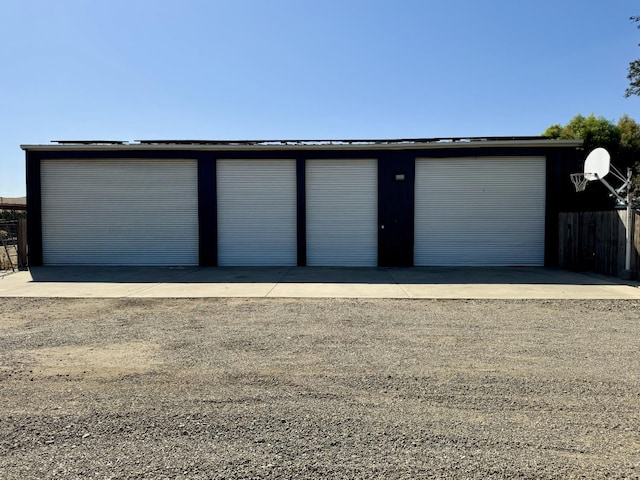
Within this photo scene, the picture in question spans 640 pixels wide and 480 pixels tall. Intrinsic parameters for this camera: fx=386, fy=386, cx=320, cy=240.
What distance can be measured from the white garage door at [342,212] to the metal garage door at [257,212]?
702 mm

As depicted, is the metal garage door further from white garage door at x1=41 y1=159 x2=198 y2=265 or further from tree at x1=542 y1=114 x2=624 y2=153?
tree at x1=542 y1=114 x2=624 y2=153

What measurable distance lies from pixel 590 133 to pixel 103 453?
98.4ft

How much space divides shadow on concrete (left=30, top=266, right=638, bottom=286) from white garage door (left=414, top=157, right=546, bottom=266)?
76 cm

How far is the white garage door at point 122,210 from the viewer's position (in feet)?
44.4

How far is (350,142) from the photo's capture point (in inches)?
516

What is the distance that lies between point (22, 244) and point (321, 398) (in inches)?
557

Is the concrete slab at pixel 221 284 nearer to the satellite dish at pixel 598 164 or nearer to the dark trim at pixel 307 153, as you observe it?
the dark trim at pixel 307 153

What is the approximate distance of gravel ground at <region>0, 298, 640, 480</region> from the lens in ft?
7.77

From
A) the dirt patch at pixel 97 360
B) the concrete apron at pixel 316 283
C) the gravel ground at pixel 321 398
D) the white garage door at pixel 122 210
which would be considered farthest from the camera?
the white garage door at pixel 122 210

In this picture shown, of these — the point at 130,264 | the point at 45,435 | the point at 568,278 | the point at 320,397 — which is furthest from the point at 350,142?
the point at 45,435

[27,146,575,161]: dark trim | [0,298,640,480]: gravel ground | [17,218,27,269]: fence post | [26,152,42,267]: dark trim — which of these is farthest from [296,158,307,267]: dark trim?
[17,218,27,269]: fence post

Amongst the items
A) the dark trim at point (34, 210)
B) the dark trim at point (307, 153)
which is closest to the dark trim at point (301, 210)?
the dark trim at point (307, 153)

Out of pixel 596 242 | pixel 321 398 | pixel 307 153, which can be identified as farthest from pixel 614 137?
pixel 321 398

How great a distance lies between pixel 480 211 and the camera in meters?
13.2
